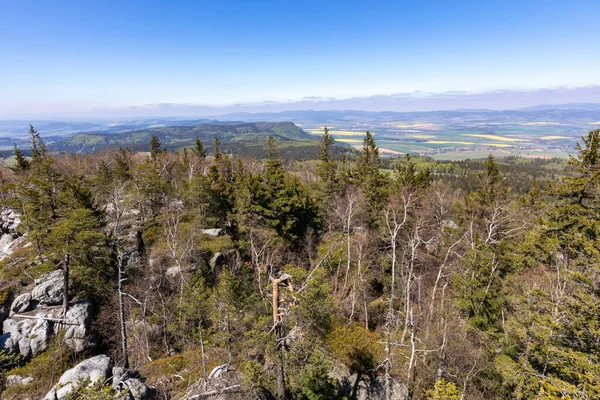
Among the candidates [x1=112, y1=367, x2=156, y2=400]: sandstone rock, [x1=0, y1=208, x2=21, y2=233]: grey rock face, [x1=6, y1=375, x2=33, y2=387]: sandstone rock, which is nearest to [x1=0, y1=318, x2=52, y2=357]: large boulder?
[x1=6, y1=375, x2=33, y2=387]: sandstone rock

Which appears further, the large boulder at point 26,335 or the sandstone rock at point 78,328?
the sandstone rock at point 78,328

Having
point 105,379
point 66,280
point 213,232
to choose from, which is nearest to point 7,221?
point 66,280

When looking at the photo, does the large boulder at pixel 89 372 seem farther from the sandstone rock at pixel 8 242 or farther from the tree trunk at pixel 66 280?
the sandstone rock at pixel 8 242

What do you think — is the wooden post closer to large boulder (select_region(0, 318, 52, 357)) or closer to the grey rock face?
large boulder (select_region(0, 318, 52, 357))

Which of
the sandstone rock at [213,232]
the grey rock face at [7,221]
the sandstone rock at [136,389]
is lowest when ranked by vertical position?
the sandstone rock at [136,389]

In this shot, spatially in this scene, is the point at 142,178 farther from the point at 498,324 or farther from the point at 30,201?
the point at 498,324

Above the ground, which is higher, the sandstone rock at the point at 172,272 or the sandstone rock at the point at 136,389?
the sandstone rock at the point at 136,389

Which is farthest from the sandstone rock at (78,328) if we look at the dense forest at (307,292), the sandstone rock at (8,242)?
the sandstone rock at (8,242)

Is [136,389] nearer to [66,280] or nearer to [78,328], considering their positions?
[78,328]
